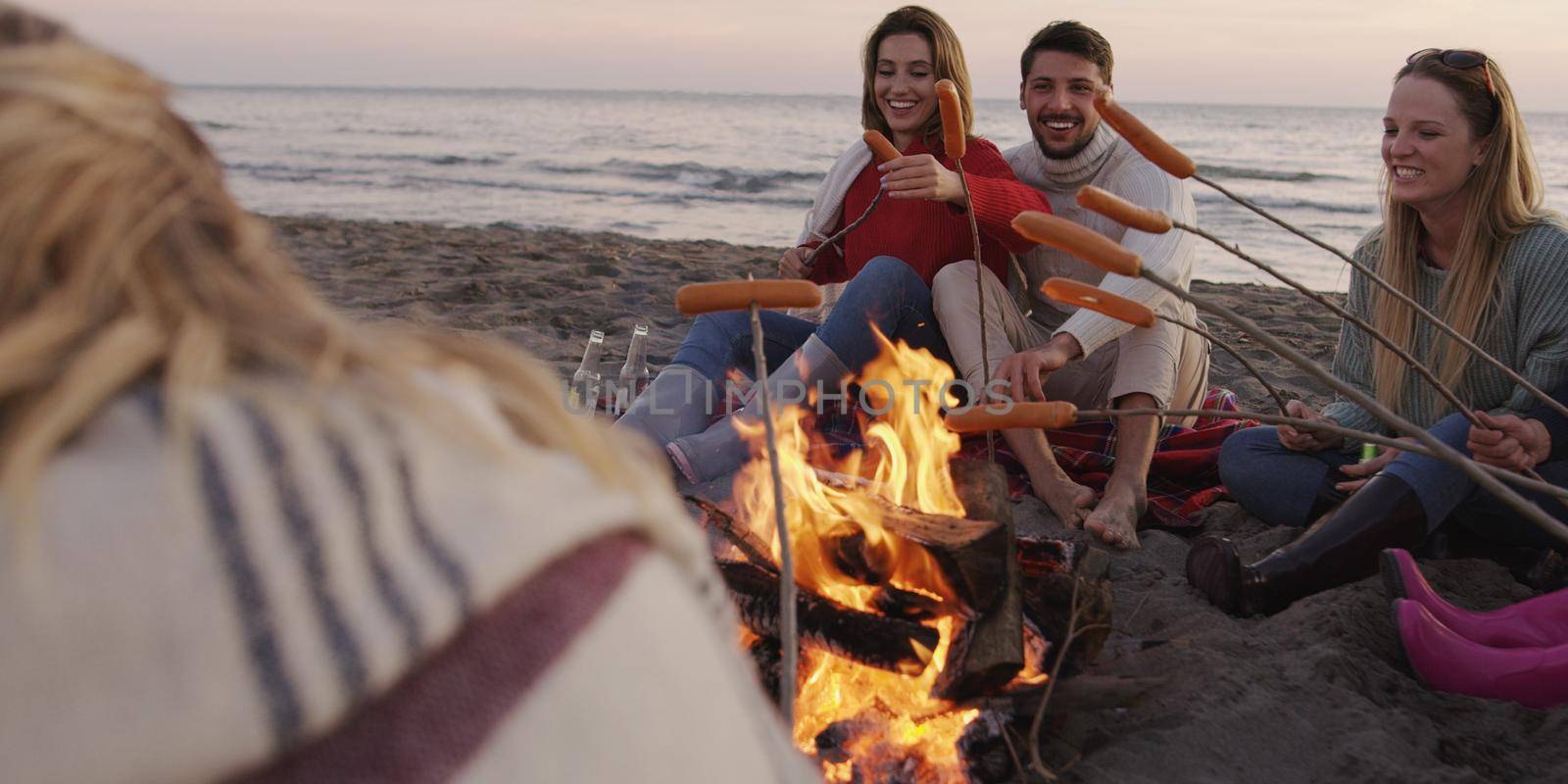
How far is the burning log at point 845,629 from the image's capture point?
1.81 m

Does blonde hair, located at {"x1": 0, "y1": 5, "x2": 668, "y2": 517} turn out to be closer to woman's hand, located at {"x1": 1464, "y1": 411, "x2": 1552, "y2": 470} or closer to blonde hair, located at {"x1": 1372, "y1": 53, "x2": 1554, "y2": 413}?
woman's hand, located at {"x1": 1464, "y1": 411, "x2": 1552, "y2": 470}

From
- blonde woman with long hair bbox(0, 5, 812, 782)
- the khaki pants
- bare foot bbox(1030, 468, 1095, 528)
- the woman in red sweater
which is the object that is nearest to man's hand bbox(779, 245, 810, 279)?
the woman in red sweater

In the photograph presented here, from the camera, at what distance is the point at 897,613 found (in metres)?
1.96

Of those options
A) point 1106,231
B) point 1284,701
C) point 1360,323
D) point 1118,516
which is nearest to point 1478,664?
point 1284,701

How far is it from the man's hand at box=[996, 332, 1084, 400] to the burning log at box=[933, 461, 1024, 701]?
3.66 ft

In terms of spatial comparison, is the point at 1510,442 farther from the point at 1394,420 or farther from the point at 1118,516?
the point at 1394,420

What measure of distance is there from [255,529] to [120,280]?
0.58 ft

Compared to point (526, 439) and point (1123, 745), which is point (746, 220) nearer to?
point (1123, 745)

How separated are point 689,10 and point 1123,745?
27962 mm

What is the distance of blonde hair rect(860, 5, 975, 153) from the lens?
361 cm

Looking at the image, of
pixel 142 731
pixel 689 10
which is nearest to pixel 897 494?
pixel 142 731

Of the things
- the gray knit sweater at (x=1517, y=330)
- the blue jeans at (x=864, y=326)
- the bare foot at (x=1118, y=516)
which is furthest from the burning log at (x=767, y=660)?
the gray knit sweater at (x=1517, y=330)

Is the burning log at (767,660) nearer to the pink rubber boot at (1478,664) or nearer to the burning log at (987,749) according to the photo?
the burning log at (987,749)

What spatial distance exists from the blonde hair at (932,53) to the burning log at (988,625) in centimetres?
204
